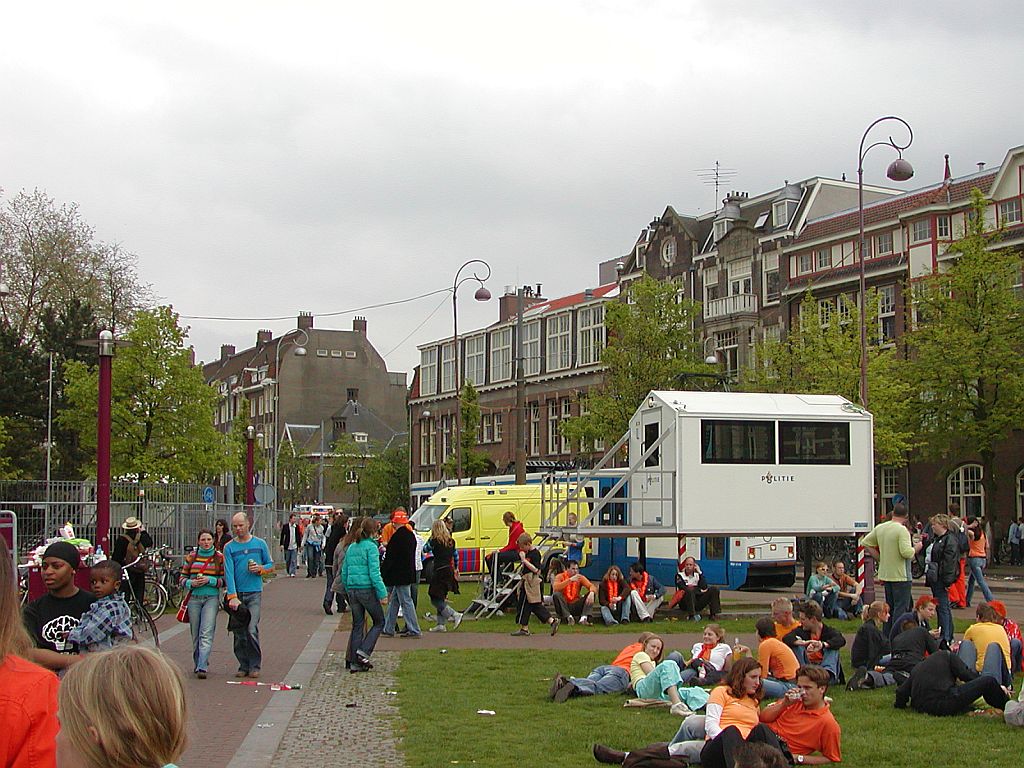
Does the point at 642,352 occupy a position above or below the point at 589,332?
below

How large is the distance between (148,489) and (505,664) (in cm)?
1482

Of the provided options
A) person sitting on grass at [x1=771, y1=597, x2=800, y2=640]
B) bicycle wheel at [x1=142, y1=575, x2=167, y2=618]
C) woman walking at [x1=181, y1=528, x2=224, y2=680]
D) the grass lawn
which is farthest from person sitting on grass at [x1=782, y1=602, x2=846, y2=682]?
bicycle wheel at [x1=142, y1=575, x2=167, y2=618]

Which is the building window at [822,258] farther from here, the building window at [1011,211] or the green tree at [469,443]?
the green tree at [469,443]

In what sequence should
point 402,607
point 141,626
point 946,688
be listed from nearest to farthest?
point 946,688, point 402,607, point 141,626

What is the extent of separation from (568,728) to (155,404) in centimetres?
3541

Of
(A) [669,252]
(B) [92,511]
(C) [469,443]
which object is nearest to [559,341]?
(C) [469,443]

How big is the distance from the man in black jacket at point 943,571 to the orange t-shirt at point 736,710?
7992 millimetres

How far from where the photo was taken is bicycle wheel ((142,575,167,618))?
22781mm

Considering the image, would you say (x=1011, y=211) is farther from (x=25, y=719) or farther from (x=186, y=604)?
(x=25, y=719)

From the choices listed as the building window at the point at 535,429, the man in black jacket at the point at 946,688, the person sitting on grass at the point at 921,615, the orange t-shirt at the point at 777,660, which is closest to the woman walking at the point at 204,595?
the orange t-shirt at the point at 777,660

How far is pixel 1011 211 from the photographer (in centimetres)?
4744

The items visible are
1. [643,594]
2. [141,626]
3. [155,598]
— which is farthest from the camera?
[155,598]

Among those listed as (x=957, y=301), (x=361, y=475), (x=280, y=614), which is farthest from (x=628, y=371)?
(x=361, y=475)

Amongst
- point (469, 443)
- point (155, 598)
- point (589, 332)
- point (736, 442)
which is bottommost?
point (155, 598)
